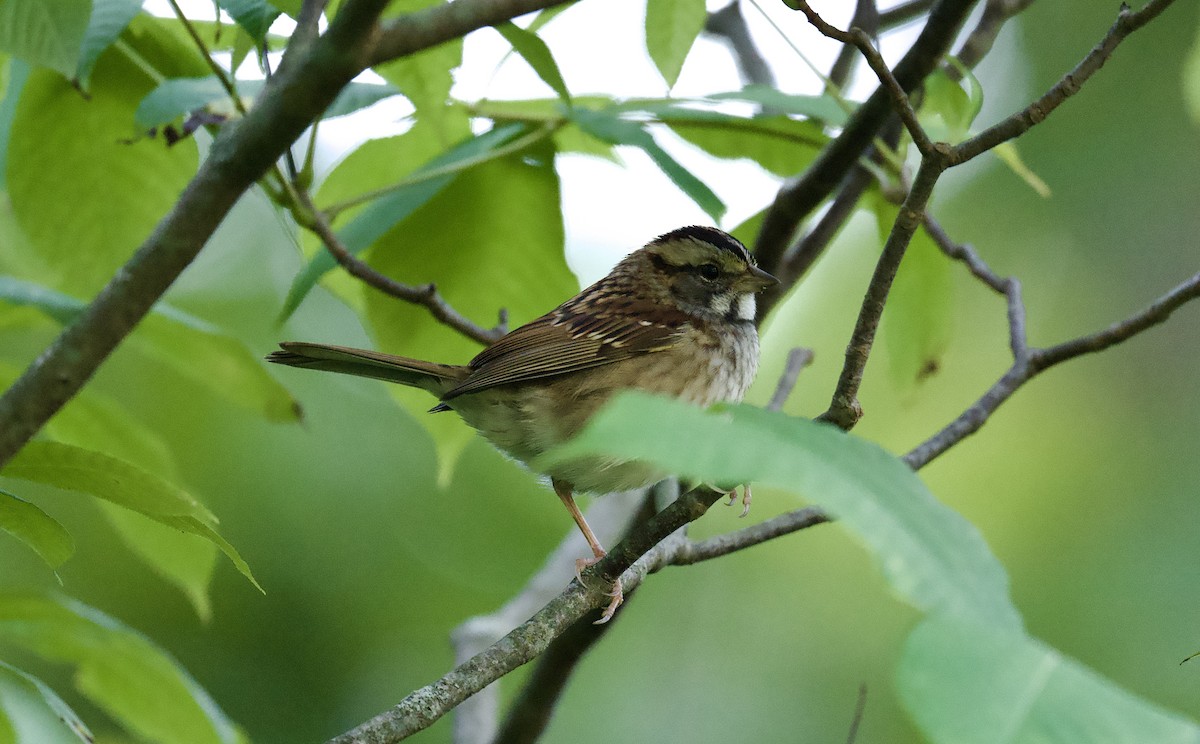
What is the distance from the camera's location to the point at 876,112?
2.96 m

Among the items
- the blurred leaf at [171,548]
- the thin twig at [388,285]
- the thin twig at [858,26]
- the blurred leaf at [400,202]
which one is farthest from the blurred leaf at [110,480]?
the thin twig at [858,26]

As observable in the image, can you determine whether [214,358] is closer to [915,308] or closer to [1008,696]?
[915,308]

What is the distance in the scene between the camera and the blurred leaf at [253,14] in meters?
2.09

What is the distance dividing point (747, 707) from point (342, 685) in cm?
242

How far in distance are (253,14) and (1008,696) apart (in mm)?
1813

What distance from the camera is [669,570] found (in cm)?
747

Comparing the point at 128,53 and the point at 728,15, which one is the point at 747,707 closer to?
the point at 728,15

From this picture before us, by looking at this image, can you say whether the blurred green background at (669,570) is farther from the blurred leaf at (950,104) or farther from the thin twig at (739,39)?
the blurred leaf at (950,104)

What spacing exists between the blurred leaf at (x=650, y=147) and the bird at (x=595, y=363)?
911mm

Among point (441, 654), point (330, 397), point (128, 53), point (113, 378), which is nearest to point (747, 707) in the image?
point (441, 654)

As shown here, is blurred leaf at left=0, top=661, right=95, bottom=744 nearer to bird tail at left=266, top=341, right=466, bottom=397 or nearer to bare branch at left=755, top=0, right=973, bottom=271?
bird tail at left=266, top=341, right=466, bottom=397

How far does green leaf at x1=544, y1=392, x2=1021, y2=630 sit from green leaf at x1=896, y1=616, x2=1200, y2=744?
0.02 meters

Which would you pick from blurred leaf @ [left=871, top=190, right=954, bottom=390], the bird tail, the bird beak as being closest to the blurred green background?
the bird beak

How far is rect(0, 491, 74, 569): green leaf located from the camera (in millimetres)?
1662
